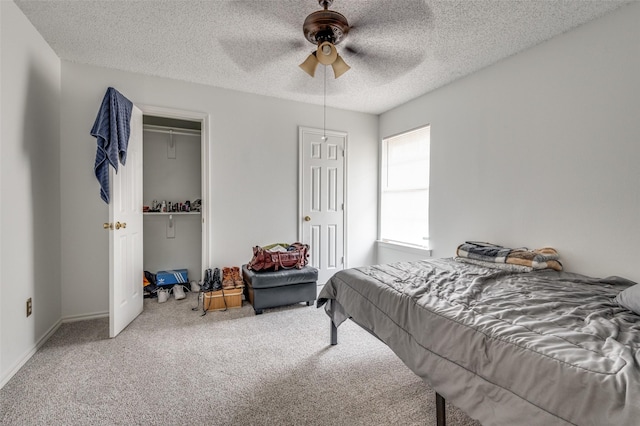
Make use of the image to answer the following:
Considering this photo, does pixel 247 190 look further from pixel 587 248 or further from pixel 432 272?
pixel 587 248

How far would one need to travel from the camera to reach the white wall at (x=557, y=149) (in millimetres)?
1997

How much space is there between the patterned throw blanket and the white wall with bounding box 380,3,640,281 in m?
0.14

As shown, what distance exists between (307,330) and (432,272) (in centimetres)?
126

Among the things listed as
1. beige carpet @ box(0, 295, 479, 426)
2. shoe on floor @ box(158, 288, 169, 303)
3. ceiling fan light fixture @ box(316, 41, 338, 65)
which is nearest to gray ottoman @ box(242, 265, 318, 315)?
beige carpet @ box(0, 295, 479, 426)

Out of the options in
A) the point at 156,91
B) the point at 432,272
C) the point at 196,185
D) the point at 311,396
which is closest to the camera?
the point at 311,396

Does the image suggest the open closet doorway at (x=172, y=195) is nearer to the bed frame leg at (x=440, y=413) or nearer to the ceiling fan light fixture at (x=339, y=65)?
the ceiling fan light fixture at (x=339, y=65)

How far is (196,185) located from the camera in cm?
408

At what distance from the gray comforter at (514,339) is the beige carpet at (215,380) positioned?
40 cm

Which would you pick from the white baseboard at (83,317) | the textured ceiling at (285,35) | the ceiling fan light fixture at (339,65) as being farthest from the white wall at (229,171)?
the ceiling fan light fixture at (339,65)

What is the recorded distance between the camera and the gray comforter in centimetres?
87

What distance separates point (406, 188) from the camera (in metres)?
4.03

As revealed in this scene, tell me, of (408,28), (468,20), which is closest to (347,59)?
(408,28)

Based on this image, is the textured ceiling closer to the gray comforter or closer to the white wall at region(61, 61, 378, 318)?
the white wall at region(61, 61, 378, 318)

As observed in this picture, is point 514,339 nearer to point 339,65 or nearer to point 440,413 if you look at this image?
point 440,413
